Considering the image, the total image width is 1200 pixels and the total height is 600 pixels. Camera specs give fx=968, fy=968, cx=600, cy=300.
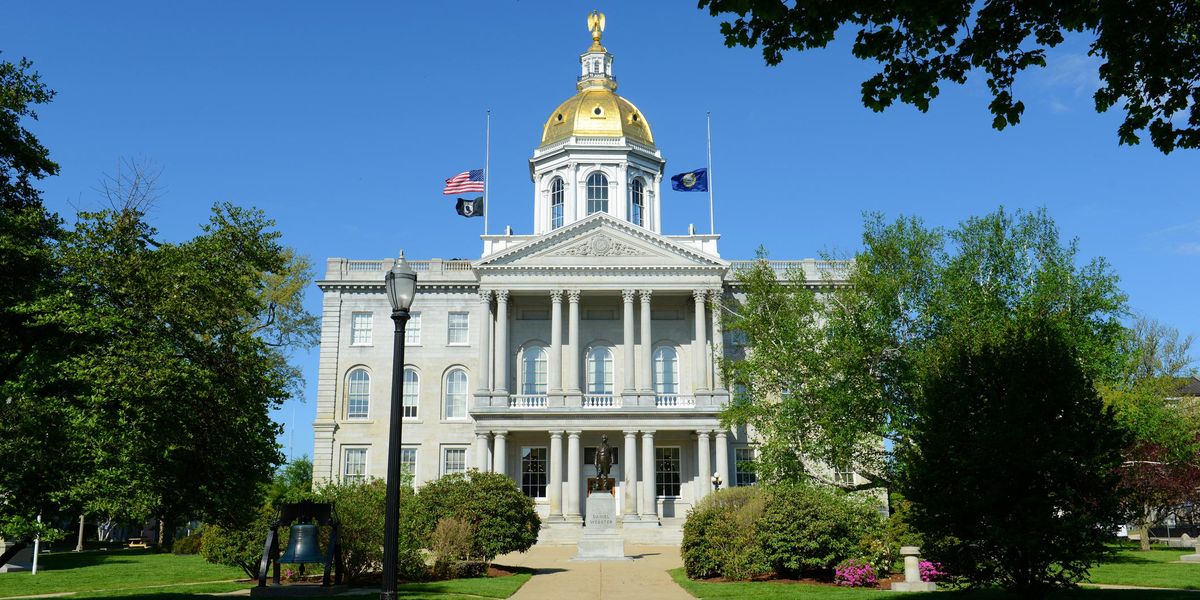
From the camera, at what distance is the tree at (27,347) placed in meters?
15.4

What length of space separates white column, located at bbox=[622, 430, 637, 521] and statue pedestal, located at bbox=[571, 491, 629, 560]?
10574mm

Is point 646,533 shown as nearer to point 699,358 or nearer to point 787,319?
point 699,358

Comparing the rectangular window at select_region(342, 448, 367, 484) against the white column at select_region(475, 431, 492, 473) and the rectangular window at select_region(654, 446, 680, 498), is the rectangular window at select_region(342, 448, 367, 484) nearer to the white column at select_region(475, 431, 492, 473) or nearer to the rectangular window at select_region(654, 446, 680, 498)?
the white column at select_region(475, 431, 492, 473)

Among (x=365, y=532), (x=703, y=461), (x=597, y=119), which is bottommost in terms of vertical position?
(x=365, y=532)

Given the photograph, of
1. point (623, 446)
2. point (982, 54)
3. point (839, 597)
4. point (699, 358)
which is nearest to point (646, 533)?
point (623, 446)

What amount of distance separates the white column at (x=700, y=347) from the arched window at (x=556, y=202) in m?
12.3

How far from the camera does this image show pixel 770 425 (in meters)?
36.0

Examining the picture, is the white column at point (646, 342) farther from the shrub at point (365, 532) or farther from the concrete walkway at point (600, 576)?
the shrub at point (365, 532)

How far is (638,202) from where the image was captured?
58.2m

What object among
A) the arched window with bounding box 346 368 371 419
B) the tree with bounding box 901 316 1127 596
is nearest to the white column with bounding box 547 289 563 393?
the arched window with bounding box 346 368 371 419

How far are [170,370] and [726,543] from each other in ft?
51.0

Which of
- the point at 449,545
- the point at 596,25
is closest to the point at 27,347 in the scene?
the point at 449,545

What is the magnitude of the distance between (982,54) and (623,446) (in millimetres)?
39249

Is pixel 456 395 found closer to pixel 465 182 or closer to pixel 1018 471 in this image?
pixel 465 182
